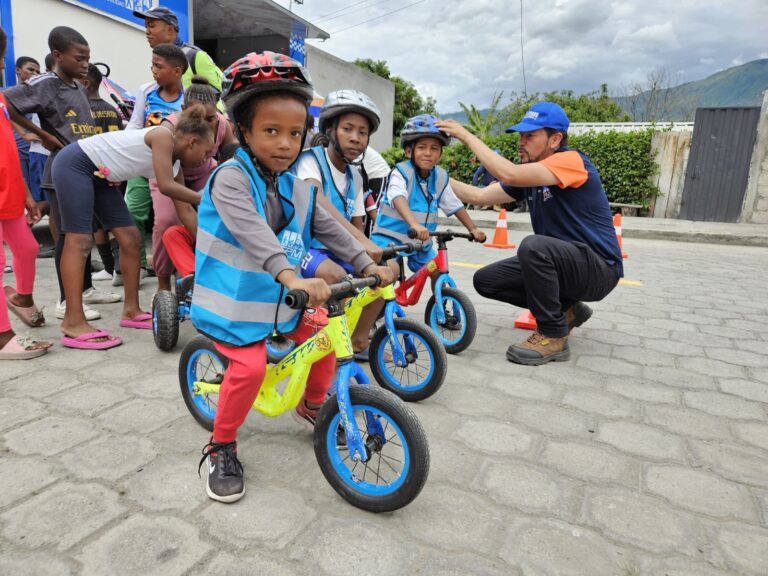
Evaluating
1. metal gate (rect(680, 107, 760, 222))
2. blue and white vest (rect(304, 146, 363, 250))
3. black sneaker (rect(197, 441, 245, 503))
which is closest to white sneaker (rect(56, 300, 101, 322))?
blue and white vest (rect(304, 146, 363, 250))

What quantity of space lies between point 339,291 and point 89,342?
8.71 ft

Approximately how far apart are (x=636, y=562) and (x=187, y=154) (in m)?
3.41

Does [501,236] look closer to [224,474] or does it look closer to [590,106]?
[224,474]

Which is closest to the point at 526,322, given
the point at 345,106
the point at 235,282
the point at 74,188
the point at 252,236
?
the point at 345,106

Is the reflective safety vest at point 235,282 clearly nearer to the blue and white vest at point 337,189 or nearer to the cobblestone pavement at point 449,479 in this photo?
the cobblestone pavement at point 449,479

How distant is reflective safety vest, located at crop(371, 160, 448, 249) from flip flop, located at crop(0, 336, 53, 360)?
2360 mm

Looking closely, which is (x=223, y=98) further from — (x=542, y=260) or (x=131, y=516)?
(x=542, y=260)

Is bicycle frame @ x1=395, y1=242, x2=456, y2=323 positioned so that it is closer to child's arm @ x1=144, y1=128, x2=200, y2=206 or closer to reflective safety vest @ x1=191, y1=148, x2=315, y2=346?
child's arm @ x1=144, y1=128, x2=200, y2=206

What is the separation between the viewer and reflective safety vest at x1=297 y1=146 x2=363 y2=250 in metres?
3.14

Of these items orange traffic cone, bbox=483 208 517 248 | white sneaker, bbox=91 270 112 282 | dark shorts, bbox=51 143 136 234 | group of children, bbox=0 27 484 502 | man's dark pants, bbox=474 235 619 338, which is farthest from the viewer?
orange traffic cone, bbox=483 208 517 248

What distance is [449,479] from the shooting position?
2346 millimetres

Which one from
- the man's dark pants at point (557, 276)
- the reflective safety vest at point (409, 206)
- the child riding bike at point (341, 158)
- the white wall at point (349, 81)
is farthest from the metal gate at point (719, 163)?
the child riding bike at point (341, 158)

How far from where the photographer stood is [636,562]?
6.15ft

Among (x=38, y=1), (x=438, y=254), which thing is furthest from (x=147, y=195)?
(x=38, y=1)
